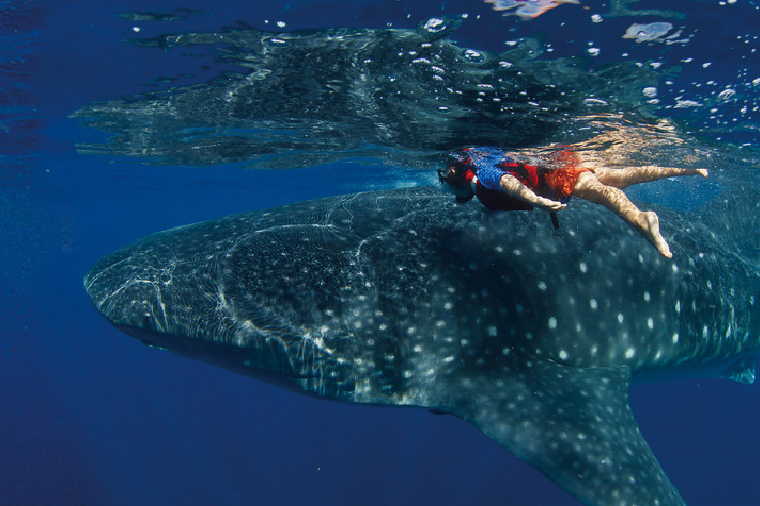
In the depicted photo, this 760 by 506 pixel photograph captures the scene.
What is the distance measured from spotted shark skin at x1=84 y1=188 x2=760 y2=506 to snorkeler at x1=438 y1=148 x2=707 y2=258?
56 centimetres

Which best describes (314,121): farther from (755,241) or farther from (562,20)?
(755,241)

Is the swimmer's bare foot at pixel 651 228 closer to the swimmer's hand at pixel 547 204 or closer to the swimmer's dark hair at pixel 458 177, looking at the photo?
the swimmer's hand at pixel 547 204

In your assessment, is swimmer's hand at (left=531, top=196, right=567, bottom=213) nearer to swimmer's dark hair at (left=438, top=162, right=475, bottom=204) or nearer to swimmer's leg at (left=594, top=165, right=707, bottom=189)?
swimmer's leg at (left=594, top=165, right=707, bottom=189)

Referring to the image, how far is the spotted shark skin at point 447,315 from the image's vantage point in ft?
11.6

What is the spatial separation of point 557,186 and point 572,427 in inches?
83.6

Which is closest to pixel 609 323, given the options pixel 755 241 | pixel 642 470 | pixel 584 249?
pixel 584 249

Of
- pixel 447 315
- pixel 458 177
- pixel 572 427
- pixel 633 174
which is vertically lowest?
pixel 572 427

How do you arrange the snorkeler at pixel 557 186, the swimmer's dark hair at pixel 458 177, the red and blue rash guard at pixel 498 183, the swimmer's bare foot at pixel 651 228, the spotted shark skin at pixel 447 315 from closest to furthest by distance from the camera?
the swimmer's bare foot at pixel 651 228
the snorkeler at pixel 557 186
the spotted shark skin at pixel 447 315
the red and blue rash guard at pixel 498 183
the swimmer's dark hair at pixel 458 177

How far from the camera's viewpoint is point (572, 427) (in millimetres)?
3432

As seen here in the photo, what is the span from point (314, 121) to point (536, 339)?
9.20 metres

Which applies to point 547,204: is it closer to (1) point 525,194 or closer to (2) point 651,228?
(1) point 525,194

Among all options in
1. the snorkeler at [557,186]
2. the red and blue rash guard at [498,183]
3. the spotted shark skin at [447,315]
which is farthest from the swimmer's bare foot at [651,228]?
the spotted shark skin at [447,315]

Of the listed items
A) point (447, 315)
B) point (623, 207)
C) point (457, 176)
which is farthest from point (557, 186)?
point (447, 315)

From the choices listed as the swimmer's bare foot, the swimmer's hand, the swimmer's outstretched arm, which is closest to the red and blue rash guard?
the swimmer's outstretched arm
